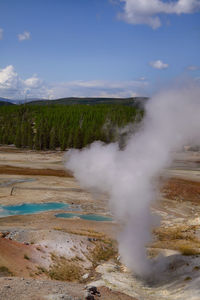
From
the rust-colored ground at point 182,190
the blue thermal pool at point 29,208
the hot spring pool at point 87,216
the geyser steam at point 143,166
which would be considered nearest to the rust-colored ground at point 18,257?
the geyser steam at point 143,166

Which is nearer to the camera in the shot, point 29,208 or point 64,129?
point 29,208

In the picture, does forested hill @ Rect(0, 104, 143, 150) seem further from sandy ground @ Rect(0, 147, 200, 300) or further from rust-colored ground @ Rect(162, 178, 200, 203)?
sandy ground @ Rect(0, 147, 200, 300)

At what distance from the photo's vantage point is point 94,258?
19953 mm

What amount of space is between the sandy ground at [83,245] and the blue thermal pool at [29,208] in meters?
1.12

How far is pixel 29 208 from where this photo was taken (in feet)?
109

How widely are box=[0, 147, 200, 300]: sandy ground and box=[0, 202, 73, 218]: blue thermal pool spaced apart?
1.12 m

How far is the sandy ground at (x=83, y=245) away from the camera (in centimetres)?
1398

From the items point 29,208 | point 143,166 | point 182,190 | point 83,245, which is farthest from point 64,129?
point 143,166

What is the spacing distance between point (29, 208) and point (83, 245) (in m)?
13.7

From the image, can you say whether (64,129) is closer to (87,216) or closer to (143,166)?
(87,216)

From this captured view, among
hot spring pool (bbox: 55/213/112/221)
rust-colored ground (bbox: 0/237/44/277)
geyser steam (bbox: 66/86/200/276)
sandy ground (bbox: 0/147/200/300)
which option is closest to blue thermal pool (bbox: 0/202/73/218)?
sandy ground (bbox: 0/147/200/300)

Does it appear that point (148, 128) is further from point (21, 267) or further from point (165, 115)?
point (21, 267)

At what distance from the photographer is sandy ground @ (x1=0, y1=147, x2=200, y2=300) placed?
1398cm

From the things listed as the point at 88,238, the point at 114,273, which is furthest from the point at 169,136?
the point at 88,238
